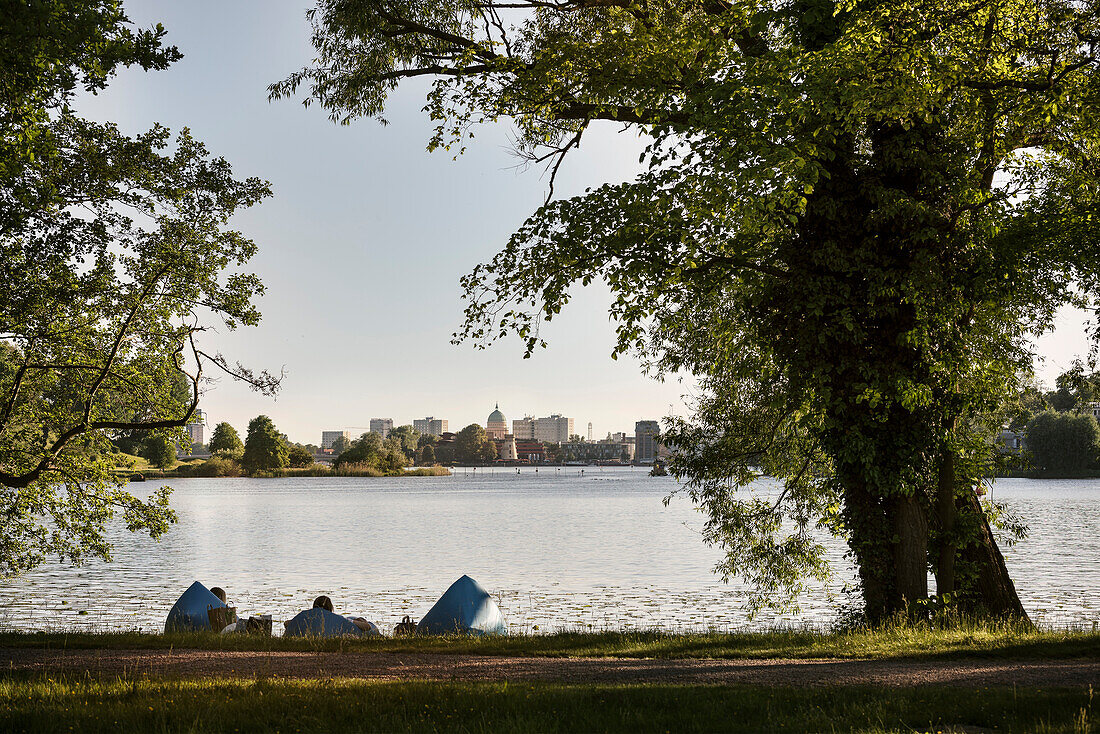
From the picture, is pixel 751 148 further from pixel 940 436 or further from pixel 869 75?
pixel 940 436

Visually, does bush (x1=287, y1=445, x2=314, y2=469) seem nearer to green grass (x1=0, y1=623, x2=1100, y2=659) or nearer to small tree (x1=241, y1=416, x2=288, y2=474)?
small tree (x1=241, y1=416, x2=288, y2=474)

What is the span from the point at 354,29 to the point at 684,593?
17512 millimetres

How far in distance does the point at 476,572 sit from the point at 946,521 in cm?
1921

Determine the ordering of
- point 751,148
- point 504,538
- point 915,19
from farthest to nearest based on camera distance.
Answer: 1. point 504,538
2. point 915,19
3. point 751,148

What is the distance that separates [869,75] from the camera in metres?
12.3

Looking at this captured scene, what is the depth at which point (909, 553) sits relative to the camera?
15.1 metres

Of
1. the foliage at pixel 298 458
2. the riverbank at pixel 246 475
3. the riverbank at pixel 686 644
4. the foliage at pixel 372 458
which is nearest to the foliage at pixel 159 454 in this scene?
the riverbank at pixel 246 475

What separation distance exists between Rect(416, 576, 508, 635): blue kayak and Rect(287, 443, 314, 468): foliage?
127 m

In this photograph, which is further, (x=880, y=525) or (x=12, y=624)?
(x=12, y=624)

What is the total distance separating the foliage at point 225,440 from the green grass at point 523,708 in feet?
442

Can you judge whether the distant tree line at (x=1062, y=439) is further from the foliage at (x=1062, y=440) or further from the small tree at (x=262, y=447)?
the small tree at (x=262, y=447)

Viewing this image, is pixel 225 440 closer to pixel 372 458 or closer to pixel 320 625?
pixel 372 458

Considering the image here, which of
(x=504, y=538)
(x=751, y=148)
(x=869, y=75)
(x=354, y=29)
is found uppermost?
(x=354, y=29)

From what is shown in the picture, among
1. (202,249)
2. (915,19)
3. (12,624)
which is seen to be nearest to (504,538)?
(12,624)
